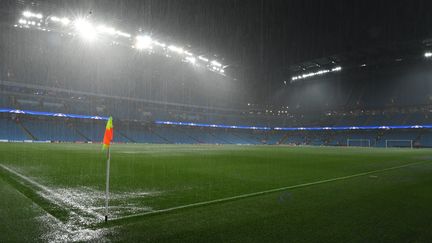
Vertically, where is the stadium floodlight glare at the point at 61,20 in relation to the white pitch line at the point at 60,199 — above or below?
above

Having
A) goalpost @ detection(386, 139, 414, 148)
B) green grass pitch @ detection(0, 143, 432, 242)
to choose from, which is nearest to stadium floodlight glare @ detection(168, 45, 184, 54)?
green grass pitch @ detection(0, 143, 432, 242)

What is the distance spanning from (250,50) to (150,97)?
26433 mm

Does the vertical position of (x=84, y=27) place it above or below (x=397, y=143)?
above

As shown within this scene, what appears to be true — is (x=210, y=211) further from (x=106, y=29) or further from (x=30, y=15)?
(x=106, y=29)

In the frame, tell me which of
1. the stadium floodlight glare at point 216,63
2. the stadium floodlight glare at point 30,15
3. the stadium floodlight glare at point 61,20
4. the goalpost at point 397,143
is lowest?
the goalpost at point 397,143

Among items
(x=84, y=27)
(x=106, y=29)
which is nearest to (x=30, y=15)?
(x=84, y=27)

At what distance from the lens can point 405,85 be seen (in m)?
56.2

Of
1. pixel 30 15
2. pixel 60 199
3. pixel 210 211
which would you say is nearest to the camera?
pixel 210 211

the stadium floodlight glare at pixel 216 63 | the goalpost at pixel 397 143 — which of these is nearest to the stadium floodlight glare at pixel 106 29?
the stadium floodlight glare at pixel 216 63

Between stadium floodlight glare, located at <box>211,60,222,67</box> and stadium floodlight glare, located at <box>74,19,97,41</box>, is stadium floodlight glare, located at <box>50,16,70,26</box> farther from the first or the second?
stadium floodlight glare, located at <box>211,60,222,67</box>

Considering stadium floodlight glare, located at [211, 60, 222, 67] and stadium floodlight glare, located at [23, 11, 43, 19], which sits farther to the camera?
stadium floodlight glare, located at [211, 60, 222, 67]

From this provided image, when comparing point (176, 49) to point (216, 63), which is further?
point (216, 63)

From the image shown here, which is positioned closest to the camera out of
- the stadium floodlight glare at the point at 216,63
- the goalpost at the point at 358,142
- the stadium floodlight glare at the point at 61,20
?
the stadium floodlight glare at the point at 61,20

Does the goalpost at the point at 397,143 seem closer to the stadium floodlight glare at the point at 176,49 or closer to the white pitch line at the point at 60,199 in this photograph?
the stadium floodlight glare at the point at 176,49
